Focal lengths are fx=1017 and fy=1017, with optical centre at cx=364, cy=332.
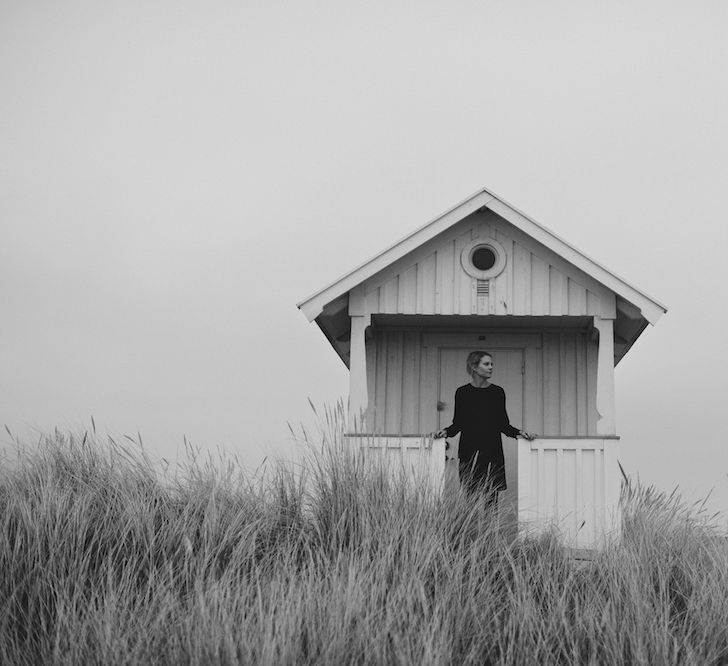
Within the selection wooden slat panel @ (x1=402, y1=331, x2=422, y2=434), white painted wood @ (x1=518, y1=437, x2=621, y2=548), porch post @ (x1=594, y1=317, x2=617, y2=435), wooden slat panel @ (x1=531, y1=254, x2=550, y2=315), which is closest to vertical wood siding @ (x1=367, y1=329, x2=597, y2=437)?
wooden slat panel @ (x1=402, y1=331, x2=422, y2=434)

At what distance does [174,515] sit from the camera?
10133mm

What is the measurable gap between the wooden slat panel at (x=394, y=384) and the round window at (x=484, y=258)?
199 cm

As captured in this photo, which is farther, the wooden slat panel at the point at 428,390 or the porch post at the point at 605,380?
the wooden slat panel at the point at 428,390

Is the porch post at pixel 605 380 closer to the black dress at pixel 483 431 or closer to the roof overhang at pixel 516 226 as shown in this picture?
the roof overhang at pixel 516 226

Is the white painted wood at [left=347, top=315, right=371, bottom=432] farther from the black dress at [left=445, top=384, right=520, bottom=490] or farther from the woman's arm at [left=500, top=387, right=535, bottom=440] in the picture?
the woman's arm at [left=500, top=387, right=535, bottom=440]

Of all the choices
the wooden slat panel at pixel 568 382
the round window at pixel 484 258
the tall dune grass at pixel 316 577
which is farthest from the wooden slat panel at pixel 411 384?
the tall dune grass at pixel 316 577

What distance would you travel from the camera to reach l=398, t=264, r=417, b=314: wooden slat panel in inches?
518

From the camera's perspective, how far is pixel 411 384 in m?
14.8

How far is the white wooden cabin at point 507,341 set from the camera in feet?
40.4

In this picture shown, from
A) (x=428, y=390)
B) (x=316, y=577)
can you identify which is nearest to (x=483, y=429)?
(x=428, y=390)

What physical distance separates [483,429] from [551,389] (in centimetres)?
267

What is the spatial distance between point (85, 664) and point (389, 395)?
7.75 meters

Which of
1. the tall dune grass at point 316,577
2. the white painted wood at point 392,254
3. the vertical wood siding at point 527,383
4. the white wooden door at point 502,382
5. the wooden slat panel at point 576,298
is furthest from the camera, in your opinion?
the white wooden door at point 502,382

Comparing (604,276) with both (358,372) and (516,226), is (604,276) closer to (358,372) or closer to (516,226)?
(516,226)
